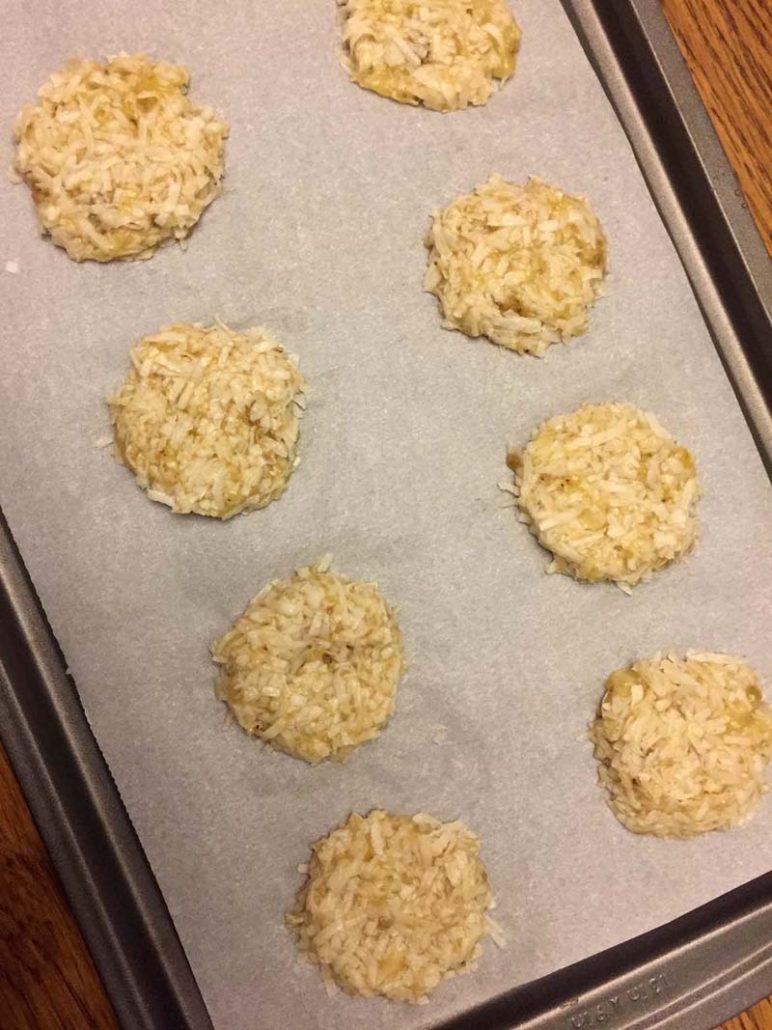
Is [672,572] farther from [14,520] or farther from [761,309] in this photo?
[14,520]

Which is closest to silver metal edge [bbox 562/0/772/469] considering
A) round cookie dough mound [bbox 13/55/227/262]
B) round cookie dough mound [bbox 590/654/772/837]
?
round cookie dough mound [bbox 590/654/772/837]

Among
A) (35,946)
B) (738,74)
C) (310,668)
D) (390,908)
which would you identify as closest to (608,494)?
(310,668)

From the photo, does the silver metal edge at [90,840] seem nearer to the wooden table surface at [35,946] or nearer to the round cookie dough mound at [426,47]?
the wooden table surface at [35,946]

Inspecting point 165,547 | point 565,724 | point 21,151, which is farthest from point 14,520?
point 565,724

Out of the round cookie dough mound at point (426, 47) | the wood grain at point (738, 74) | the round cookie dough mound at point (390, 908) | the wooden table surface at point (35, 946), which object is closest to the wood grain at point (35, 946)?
the wooden table surface at point (35, 946)

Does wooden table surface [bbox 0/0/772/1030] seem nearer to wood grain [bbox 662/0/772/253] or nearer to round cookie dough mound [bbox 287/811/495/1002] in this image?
round cookie dough mound [bbox 287/811/495/1002]

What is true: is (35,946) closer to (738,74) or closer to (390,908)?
(390,908)
